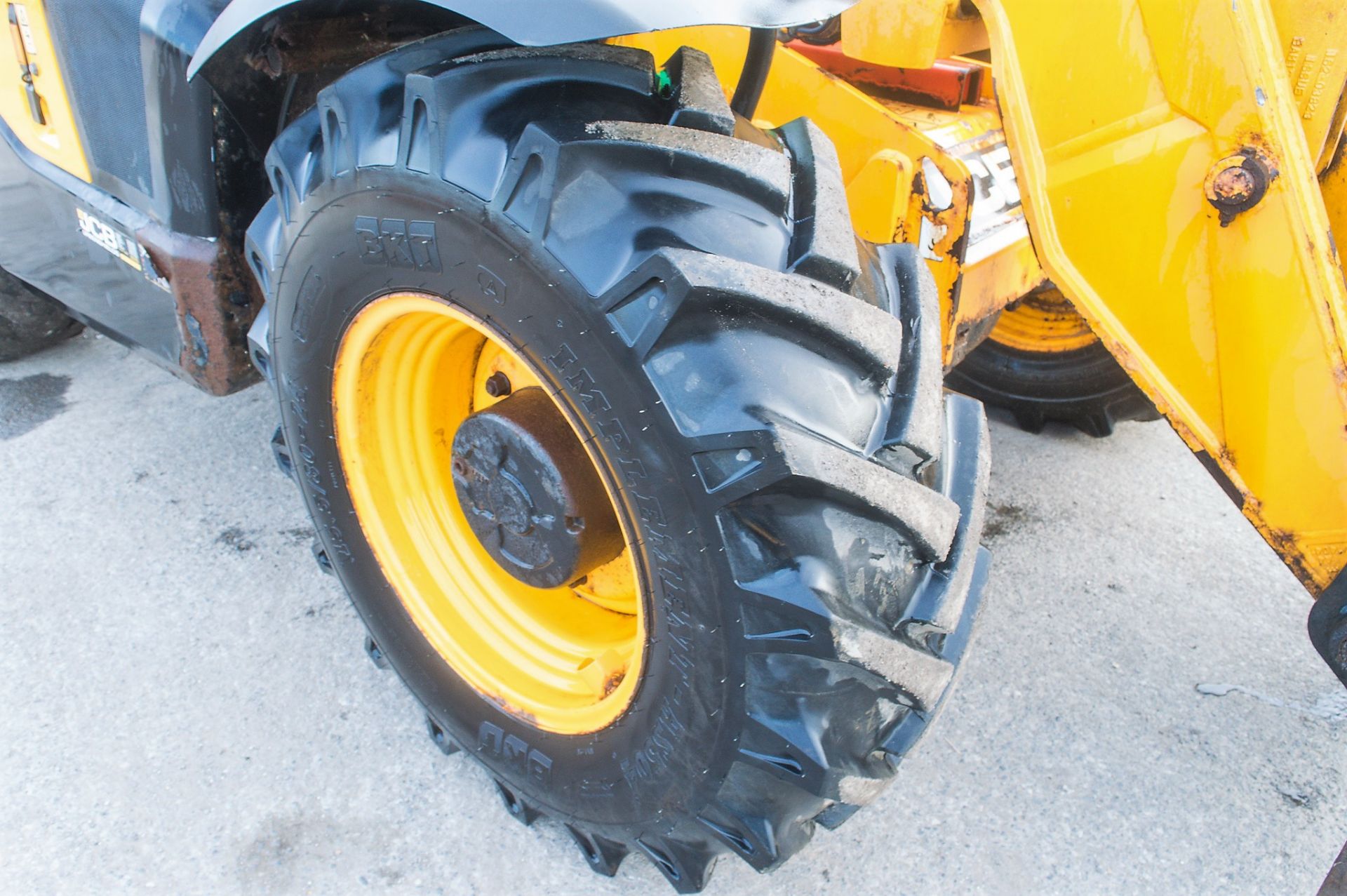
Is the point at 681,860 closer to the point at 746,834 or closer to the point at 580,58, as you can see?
the point at 746,834

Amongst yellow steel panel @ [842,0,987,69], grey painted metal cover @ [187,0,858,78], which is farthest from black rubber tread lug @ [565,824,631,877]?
yellow steel panel @ [842,0,987,69]

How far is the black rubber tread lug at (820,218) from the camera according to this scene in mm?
1120

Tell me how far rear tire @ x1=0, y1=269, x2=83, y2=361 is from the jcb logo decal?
2.13 meters

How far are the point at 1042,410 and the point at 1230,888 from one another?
147 centimetres

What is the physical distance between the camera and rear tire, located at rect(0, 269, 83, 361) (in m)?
2.79

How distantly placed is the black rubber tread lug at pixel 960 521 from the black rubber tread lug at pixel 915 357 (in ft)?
0.34

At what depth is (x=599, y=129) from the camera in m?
1.10

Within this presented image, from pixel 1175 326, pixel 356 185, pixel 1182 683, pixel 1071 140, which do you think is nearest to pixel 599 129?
pixel 356 185

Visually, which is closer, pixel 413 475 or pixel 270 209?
pixel 270 209

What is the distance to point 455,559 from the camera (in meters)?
1.73

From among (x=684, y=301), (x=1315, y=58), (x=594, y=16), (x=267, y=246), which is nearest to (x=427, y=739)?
(x=267, y=246)

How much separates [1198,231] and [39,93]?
6.88 ft

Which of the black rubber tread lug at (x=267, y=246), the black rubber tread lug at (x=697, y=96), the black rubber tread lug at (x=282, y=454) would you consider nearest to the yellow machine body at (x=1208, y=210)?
the black rubber tread lug at (x=697, y=96)

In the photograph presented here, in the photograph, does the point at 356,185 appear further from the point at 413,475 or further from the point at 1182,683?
the point at 1182,683
